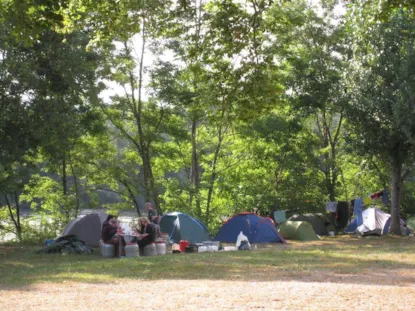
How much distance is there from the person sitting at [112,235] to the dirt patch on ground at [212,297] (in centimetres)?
531

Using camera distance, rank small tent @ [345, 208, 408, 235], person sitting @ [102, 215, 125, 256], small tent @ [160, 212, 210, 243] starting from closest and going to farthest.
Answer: person sitting @ [102, 215, 125, 256] → small tent @ [160, 212, 210, 243] → small tent @ [345, 208, 408, 235]

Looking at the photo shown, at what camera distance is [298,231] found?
20.0 m

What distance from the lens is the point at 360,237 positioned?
21.3 meters

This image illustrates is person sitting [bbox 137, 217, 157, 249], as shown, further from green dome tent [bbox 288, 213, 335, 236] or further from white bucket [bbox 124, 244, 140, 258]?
green dome tent [bbox 288, 213, 335, 236]

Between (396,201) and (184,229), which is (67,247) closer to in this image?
(184,229)

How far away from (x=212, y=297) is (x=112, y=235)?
7392mm

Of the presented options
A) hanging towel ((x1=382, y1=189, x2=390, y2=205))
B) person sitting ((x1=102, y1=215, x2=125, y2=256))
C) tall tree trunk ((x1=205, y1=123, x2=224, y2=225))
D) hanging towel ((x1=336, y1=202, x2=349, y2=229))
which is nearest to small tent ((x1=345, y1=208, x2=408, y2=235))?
hanging towel ((x1=336, y1=202, x2=349, y2=229))

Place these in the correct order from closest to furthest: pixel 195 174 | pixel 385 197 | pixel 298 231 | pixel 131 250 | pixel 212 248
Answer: pixel 131 250
pixel 212 248
pixel 298 231
pixel 385 197
pixel 195 174

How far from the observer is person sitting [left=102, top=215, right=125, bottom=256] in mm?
14039

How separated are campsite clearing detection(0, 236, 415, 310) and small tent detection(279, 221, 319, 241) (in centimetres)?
446

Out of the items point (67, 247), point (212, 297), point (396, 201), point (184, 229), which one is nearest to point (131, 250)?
point (67, 247)

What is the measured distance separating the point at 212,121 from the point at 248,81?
2.28 ft

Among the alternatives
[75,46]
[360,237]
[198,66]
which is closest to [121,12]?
[198,66]

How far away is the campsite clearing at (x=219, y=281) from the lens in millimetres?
6820
